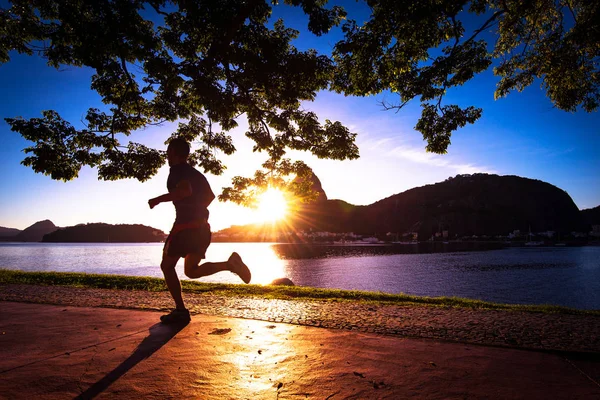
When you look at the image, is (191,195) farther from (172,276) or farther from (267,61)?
(267,61)

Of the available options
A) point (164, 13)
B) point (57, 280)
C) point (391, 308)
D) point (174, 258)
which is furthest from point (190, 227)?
point (57, 280)

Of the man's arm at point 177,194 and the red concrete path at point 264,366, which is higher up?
the man's arm at point 177,194

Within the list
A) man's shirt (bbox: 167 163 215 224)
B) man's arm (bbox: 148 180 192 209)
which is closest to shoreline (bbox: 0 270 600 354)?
man's shirt (bbox: 167 163 215 224)

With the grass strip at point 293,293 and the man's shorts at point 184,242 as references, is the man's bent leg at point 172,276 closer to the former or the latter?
the man's shorts at point 184,242

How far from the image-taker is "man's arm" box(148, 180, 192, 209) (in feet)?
11.7

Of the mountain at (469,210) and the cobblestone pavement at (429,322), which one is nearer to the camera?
the cobblestone pavement at (429,322)

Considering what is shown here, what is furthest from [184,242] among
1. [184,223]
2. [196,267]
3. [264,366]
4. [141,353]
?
[264,366]

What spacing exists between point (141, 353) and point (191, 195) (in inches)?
70.9

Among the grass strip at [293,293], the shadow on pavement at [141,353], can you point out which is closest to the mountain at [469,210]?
the grass strip at [293,293]

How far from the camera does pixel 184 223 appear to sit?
3742 millimetres

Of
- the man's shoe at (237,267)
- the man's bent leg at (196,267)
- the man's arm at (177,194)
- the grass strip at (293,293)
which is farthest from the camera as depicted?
the grass strip at (293,293)

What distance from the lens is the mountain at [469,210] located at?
499 ft

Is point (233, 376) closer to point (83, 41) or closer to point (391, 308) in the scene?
point (391, 308)

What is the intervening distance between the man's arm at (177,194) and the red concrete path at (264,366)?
4.80 feet
